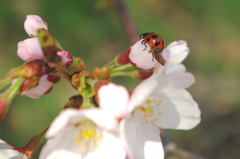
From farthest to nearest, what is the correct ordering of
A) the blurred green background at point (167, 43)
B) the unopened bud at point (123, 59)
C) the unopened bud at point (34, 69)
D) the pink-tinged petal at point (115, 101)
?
the blurred green background at point (167, 43), the unopened bud at point (123, 59), the unopened bud at point (34, 69), the pink-tinged petal at point (115, 101)

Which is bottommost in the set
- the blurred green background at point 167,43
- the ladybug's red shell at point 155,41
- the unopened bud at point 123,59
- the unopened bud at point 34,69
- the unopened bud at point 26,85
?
the blurred green background at point 167,43

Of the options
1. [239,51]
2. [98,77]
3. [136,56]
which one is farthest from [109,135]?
[239,51]

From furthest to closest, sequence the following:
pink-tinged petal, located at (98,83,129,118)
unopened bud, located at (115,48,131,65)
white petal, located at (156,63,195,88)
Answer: unopened bud, located at (115,48,131,65) < white petal, located at (156,63,195,88) < pink-tinged petal, located at (98,83,129,118)

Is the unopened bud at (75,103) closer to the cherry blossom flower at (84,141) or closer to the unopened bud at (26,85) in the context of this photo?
the cherry blossom flower at (84,141)

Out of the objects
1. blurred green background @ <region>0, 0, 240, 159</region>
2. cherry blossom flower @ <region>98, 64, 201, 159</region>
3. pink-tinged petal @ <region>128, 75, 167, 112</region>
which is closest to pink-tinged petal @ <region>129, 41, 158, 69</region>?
cherry blossom flower @ <region>98, 64, 201, 159</region>

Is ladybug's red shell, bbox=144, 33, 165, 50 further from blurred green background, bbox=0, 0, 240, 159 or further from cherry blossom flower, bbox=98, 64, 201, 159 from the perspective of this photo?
blurred green background, bbox=0, 0, 240, 159

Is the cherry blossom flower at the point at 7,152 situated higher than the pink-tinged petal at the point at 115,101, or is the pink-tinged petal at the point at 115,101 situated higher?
the pink-tinged petal at the point at 115,101

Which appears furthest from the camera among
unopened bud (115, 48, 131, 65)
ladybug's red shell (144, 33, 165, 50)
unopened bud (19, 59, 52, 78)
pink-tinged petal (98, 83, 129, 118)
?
unopened bud (115, 48, 131, 65)

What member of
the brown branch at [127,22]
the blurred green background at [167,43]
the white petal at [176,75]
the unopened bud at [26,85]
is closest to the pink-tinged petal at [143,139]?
the white petal at [176,75]
